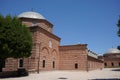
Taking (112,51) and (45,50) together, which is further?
(112,51)

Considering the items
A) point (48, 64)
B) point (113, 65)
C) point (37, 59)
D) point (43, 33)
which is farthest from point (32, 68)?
point (113, 65)

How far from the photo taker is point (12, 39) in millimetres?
22484

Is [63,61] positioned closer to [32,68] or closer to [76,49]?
[76,49]

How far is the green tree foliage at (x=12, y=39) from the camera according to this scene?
22109mm

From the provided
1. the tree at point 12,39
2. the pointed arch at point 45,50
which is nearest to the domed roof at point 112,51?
the pointed arch at point 45,50

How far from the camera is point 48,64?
3450 cm

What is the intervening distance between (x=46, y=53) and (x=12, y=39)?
12.3m

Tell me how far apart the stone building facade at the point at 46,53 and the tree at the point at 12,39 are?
6.67m

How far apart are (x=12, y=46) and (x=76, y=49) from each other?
19651 millimetres

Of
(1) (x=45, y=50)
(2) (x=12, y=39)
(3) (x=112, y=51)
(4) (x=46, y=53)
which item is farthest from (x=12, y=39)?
(3) (x=112, y=51)

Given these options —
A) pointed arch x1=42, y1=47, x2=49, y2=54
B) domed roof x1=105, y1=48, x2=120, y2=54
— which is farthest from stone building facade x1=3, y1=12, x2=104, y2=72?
domed roof x1=105, y1=48, x2=120, y2=54

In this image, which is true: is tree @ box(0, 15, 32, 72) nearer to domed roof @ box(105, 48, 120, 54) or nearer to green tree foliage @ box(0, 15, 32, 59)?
green tree foliage @ box(0, 15, 32, 59)

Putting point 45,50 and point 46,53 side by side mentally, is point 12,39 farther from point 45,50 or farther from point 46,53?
point 46,53

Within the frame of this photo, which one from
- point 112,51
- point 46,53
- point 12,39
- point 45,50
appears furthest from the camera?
point 112,51
